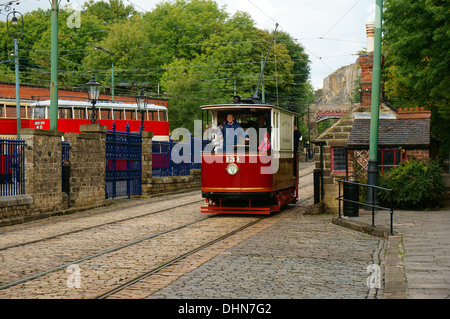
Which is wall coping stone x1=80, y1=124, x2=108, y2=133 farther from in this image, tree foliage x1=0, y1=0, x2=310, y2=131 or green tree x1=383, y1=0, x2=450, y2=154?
tree foliage x1=0, y1=0, x2=310, y2=131

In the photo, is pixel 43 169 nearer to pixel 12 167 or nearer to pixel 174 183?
pixel 12 167

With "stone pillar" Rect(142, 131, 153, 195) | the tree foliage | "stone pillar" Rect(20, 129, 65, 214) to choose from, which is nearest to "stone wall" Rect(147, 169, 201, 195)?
"stone pillar" Rect(142, 131, 153, 195)

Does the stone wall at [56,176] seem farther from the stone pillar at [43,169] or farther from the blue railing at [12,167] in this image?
the blue railing at [12,167]

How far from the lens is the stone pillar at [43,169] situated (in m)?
16.2

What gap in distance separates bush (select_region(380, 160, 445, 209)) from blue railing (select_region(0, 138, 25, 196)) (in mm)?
9812

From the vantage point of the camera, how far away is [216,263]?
29.9 feet

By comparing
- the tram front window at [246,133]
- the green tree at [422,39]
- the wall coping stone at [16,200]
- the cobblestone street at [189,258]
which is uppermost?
the green tree at [422,39]

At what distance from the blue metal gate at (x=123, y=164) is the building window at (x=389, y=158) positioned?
29.9 feet

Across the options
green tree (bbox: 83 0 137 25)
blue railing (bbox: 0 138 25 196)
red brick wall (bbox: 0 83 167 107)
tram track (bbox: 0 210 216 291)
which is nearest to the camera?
tram track (bbox: 0 210 216 291)

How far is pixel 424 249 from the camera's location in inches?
394

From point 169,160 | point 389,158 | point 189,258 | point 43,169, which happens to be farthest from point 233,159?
point 169,160

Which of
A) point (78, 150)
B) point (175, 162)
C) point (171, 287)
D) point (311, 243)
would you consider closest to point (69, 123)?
point (175, 162)

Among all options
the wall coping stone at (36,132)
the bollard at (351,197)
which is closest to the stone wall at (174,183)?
the wall coping stone at (36,132)

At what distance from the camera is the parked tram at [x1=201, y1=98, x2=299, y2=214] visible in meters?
16.0
